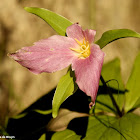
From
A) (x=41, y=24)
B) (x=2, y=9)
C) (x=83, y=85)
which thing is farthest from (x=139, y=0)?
(x=83, y=85)

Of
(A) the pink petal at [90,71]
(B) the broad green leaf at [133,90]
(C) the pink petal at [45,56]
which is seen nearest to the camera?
(A) the pink petal at [90,71]

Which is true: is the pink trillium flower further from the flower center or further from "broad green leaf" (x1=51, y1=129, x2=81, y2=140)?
"broad green leaf" (x1=51, y1=129, x2=81, y2=140)

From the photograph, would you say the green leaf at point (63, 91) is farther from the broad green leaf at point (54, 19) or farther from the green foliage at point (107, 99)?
the broad green leaf at point (54, 19)

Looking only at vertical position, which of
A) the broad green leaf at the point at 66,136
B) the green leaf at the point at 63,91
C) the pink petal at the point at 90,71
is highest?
the pink petal at the point at 90,71

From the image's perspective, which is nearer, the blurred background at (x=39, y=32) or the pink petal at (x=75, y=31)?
the pink petal at (x=75, y=31)

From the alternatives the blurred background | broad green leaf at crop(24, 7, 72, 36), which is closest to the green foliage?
broad green leaf at crop(24, 7, 72, 36)

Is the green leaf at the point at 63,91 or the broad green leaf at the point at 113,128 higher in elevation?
the green leaf at the point at 63,91

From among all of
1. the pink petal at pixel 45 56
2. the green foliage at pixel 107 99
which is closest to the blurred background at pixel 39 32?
the green foliage at pixel 107 99
